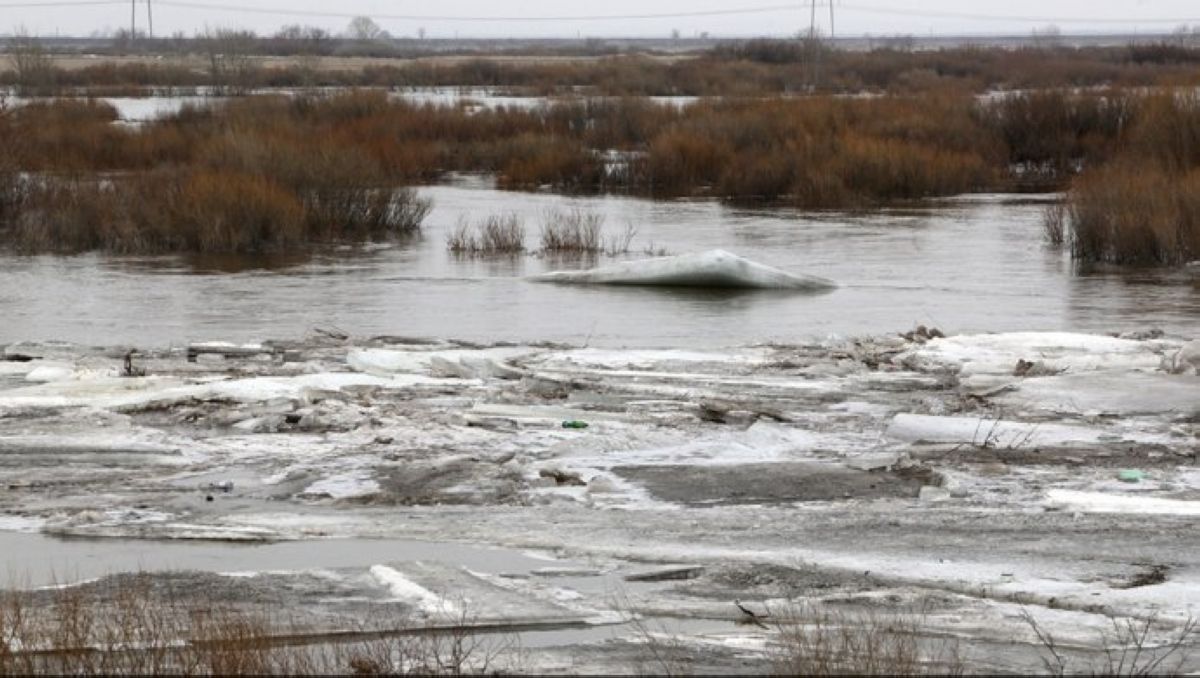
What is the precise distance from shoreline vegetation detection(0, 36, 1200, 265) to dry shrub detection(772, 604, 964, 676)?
1669 cm

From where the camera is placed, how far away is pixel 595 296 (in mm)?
20172

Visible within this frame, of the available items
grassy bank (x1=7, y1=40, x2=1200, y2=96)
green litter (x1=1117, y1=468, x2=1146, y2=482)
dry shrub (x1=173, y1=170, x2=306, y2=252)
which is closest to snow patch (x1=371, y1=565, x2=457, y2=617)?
green litter (x1=1117, y1=468, x2=1146, y2=482)

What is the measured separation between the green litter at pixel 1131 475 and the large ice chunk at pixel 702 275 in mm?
10282

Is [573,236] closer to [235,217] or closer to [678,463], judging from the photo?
[235,217]

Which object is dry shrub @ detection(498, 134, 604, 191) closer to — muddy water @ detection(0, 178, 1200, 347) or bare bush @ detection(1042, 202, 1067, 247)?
muddy water @ detection(0, 178, 1200, 347)

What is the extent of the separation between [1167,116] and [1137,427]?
61.7 ft

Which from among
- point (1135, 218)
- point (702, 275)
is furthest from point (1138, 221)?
point (702, 275)

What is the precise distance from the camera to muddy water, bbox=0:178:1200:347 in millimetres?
17688

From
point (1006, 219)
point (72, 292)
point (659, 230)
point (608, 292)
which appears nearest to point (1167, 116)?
point (1006, 219)

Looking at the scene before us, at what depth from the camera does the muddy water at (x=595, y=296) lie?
17688 mm

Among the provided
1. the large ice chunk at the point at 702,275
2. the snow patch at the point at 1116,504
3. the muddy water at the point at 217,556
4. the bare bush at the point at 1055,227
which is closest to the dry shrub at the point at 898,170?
the bare bush at the point at 1055,227

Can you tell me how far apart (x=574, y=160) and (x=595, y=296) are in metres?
16.4

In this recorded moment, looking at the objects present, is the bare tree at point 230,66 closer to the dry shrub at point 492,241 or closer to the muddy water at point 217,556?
the dry shrub at point 492,241

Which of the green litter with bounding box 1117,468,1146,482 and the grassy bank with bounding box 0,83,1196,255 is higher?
the grassy bank with bounding box 0,83,1196,255
